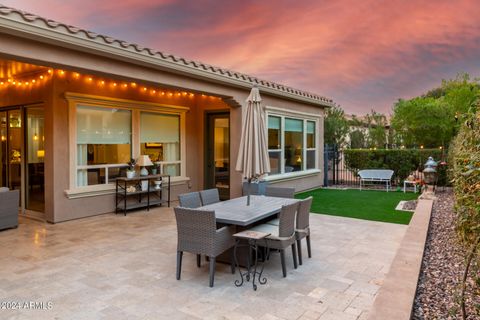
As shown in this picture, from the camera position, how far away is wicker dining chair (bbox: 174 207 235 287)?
12.4 ft

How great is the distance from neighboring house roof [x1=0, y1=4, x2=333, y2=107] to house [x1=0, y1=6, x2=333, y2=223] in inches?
0.6

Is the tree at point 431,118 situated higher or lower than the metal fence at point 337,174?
higher

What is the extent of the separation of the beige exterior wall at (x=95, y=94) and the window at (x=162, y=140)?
1.27 ft

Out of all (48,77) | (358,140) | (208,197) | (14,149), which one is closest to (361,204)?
(208,197)

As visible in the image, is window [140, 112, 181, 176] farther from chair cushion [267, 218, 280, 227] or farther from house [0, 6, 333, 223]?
chair cushion [267, 218, 280, 227]

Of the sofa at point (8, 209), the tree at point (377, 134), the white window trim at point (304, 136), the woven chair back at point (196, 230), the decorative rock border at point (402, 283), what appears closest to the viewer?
the decorative rock border at point (402, 283)

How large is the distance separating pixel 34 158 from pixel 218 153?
4771 mm

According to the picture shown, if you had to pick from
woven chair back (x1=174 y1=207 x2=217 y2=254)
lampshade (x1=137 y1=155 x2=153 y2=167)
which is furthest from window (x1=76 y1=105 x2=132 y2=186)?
woven chair back (x1=174 y1=207 x2=217 y2=254)

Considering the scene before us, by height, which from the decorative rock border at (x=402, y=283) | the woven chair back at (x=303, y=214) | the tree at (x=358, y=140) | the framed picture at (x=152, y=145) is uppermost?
the tree at (x=358, y=140)

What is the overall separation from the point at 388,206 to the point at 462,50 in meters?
10.5

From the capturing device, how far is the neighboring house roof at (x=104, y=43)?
416cm

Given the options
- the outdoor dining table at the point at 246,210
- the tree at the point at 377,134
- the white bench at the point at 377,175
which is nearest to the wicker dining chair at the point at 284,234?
the outdoor dining table at the point at 246,210

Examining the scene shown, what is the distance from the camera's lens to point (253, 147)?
4945 mm

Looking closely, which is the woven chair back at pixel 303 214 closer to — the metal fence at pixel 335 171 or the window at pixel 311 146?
the window at pixel 311 146
